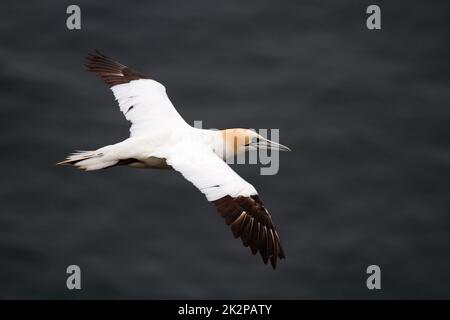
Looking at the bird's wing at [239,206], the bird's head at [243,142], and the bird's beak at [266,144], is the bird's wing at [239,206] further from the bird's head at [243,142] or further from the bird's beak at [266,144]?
the bird's beak at [266,144]

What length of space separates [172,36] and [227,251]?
17.5 ft

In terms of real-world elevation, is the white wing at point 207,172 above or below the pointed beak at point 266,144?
below

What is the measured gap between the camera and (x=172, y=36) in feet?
70.8

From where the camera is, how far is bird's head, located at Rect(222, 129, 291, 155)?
1516 centimetres

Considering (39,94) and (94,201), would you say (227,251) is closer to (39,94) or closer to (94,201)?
(94,201)

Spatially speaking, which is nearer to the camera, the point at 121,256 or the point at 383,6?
the point at 121,256

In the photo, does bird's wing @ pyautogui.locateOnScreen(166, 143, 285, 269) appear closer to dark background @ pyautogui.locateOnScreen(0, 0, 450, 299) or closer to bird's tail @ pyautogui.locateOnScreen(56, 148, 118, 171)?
bird's tail @ pyautogui.locateOnScreen(56, 148, 118, 171)

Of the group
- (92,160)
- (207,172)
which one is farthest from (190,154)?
(92,160)

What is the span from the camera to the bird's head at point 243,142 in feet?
49.8

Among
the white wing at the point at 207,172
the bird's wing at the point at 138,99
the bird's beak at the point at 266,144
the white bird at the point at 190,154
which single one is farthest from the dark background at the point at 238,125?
the white wing at the point at 207,172

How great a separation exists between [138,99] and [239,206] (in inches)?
122

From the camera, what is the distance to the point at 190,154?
1412 centimetres

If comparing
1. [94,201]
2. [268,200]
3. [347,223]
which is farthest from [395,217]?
[94,201]

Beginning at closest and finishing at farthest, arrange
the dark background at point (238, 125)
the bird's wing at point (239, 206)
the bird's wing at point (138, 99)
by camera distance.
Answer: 1. the bird's wing at point (239, 206)
2. the bird's wing at point (138, 99)
3. the dark background at point (238, 125)
